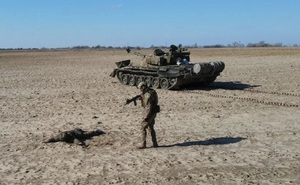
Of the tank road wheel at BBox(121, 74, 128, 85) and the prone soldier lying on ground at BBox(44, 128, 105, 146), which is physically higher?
the tank road wheel at BBox(121, 74, 128, 85)

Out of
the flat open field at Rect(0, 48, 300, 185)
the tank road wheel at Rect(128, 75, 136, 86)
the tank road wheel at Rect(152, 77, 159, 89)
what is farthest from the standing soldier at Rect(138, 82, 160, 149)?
the tank road wheel at Rect(128, 75, 136, 86)

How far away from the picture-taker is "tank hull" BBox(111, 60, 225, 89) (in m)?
19.1

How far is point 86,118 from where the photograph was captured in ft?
42.2

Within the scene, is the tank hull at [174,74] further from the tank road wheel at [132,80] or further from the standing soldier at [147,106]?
the standing soldier at [147,106]

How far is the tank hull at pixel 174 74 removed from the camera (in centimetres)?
1909

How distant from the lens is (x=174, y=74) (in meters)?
19.3

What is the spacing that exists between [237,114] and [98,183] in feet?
22.8

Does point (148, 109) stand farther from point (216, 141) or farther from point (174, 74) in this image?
point (174, 74)

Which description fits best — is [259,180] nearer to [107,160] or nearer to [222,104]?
[107,160]

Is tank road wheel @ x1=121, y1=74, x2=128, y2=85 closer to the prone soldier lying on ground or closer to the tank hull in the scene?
the tank hull

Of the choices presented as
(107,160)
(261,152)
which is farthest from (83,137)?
(261,152)

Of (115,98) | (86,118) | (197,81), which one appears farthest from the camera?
(197,81)

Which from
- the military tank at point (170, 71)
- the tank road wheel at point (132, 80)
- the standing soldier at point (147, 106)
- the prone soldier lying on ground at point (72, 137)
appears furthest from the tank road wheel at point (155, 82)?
the standing soldier at point (147, 106)

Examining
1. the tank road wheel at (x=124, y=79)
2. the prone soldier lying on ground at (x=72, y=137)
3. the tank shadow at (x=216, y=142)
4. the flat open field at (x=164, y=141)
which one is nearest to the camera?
the flat open field at (x=164, y=141)
